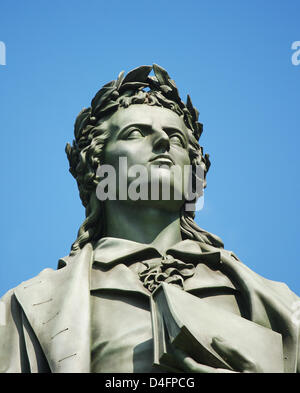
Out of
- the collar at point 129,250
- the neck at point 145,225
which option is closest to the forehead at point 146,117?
the neck at point 145,225

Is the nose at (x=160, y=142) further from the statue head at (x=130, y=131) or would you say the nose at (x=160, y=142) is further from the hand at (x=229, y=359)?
the hand at (x=229, y=359)

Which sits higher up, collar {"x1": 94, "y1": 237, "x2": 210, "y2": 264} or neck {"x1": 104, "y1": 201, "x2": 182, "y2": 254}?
neck {"x1": 104, "y1": 201, "x2": 182, "y2": 254}

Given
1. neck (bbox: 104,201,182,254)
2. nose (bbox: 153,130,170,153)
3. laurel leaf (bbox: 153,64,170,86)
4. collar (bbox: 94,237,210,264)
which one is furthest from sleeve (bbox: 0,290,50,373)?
laurel leaf (bbox: 153,64,170,86)

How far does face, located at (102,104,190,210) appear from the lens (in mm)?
11797

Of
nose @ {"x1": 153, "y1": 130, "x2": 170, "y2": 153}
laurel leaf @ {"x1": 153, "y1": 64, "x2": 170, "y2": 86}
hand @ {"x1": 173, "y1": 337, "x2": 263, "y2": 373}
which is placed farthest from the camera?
laurel leaf @ {"x1": 153, "y1": 64, "x2": 170, "y2": 86}

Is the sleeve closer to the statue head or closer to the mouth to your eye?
the statue head

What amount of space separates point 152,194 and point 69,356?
2776 millimetres

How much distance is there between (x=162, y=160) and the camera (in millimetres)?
11844

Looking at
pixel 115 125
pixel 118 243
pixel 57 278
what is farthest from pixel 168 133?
pixel 57 278

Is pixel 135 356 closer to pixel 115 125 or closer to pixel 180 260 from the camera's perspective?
pixel 180 260

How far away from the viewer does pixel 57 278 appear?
36.0 feet

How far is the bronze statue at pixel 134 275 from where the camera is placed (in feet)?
32.1

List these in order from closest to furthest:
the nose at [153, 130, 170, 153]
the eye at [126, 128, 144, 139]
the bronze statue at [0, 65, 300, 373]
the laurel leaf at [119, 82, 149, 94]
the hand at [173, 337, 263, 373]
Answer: the hand at [173, 337, 263, 373]
the bronze statue at [0, 65, 300, 373]
the nose at [153, 130, 170, 153]
the eye at [126, 128, 144, 139]
the laurel leaf at [119, 82, 149, 94]

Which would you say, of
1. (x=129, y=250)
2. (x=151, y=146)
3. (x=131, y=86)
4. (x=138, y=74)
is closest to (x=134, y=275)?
(x=129, y=250)
